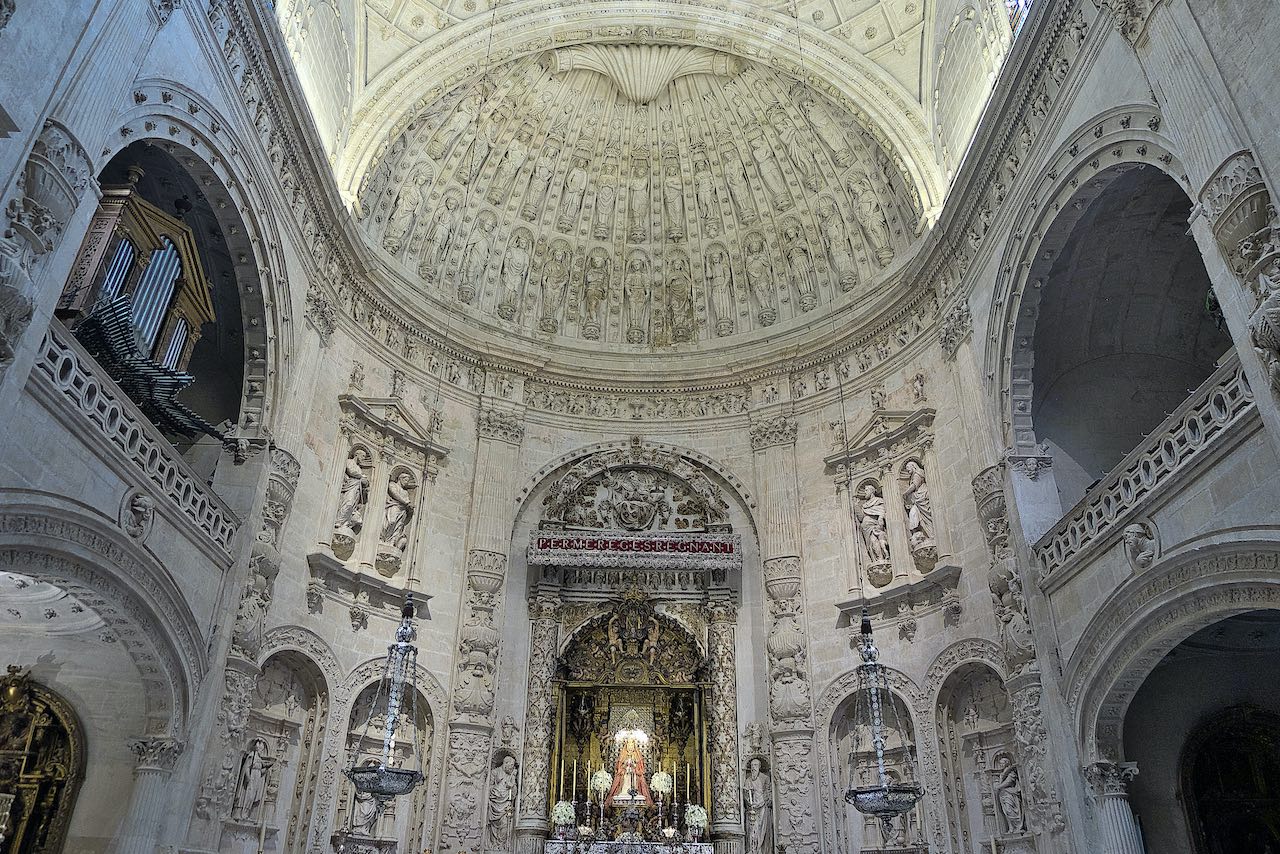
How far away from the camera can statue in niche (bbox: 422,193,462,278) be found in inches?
800

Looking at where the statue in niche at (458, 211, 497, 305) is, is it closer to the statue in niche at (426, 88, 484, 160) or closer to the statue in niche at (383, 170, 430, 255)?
the statue in niche at (383, 170, 430, 255)

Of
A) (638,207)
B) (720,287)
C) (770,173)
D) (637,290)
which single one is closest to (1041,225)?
(770,173)

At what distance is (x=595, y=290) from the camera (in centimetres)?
2242

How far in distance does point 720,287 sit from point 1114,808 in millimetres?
14399

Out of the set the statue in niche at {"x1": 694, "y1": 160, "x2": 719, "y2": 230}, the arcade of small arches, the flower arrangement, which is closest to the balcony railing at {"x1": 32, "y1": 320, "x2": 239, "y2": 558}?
the arcade of small arches

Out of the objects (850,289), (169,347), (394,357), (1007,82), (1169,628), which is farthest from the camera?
(850,289)

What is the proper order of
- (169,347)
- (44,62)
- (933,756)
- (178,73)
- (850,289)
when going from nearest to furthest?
(44,62), (178,73), (169,347), (933,756), (850,289)

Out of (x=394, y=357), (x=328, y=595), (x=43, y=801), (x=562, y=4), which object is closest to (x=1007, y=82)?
(x=562, y=4)

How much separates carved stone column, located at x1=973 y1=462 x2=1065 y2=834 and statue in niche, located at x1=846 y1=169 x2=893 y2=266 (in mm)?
6783

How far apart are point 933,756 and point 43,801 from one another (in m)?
13.9

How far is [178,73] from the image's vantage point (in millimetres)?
11320

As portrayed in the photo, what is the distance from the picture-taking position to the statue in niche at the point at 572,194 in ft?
71.7

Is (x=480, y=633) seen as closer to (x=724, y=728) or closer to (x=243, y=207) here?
(x=724, y=728)

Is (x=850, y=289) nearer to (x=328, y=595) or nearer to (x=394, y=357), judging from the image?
(x=394, y=357)
